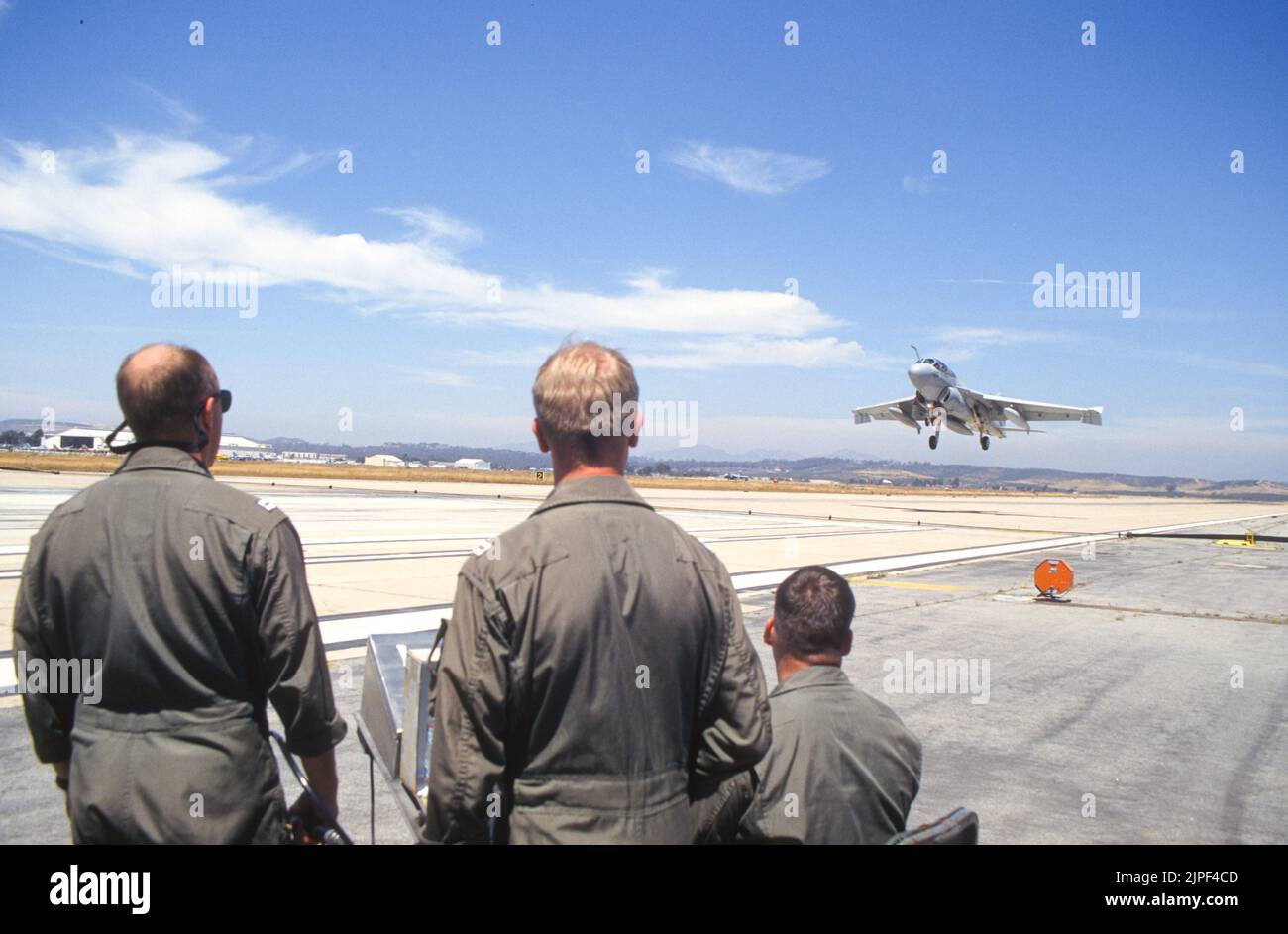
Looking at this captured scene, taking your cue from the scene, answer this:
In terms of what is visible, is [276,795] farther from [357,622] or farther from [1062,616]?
[1062,616]

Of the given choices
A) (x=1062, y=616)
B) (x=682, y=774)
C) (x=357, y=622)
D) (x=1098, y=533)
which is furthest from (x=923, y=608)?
(x=1098, y=533)

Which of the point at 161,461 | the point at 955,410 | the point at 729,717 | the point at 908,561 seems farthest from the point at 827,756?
the point at 955,410

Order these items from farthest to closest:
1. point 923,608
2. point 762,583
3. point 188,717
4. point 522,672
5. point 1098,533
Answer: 1. point 1098,533
2. point 762,583
3. point 923,608
4. point 188,717
5. point 522,672

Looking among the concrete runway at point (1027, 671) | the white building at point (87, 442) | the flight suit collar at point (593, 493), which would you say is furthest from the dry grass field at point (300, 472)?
the flight suit collar at point (593, 493)

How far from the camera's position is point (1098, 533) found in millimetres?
36656

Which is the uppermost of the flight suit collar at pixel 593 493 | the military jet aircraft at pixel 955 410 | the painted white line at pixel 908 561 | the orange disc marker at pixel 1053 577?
the military jet aircraft at pixel 955 410

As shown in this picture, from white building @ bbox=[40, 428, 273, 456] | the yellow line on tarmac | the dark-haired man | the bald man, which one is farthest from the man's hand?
white building @ bbox=[40, 428, 273, 456]

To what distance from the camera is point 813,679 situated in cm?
318

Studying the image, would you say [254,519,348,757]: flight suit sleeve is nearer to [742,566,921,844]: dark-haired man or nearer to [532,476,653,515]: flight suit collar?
[532,476,653,515]: flight suit collar

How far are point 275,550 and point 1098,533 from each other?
39.4 m

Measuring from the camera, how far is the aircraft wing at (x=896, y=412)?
4647 centimetres

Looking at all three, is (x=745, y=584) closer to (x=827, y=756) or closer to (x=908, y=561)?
(x=908, y=561)

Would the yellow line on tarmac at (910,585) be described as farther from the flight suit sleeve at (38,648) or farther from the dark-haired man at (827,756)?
the flight suit sleeve at (38,648)
